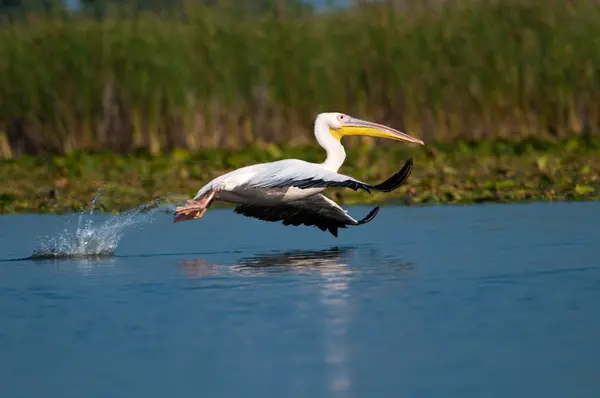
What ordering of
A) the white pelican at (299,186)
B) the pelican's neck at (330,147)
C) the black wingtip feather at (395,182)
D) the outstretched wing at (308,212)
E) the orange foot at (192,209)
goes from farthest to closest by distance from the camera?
the outstretched wing at (308,212) < the pelican's neck at (330,147) < the orange foot at (192,209) < the white pelican at (299,186) < the black wingtip feather at (395,182)

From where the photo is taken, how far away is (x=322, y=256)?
10742 millimetres

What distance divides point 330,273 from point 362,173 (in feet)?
21.1


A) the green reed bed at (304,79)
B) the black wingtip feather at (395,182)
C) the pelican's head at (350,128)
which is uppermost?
the green reed bed at (304,79)

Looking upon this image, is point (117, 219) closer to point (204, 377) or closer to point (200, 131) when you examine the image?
point (200, 131)

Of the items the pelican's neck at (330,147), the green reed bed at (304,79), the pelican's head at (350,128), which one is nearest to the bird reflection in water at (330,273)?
the pelican's neck at (330,147)

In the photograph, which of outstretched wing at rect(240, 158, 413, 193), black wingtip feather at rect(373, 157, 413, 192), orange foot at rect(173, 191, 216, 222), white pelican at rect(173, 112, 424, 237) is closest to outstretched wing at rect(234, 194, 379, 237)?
white pelican at rect(173, 112, 424, 237)

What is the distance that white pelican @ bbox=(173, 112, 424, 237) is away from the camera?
10.2 meters

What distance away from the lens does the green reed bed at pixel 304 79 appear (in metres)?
18.4

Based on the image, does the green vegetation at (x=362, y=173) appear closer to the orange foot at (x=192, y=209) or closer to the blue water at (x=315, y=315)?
the blue water at (x=315, y=315)

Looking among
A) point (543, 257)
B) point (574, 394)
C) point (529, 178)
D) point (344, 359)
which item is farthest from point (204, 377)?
point (529, 178)

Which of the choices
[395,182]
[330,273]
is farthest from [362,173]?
[330,273]

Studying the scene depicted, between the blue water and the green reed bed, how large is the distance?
6.11 meters

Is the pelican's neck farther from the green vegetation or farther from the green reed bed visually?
the green reed bed

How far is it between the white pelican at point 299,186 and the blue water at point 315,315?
0.92 ft
